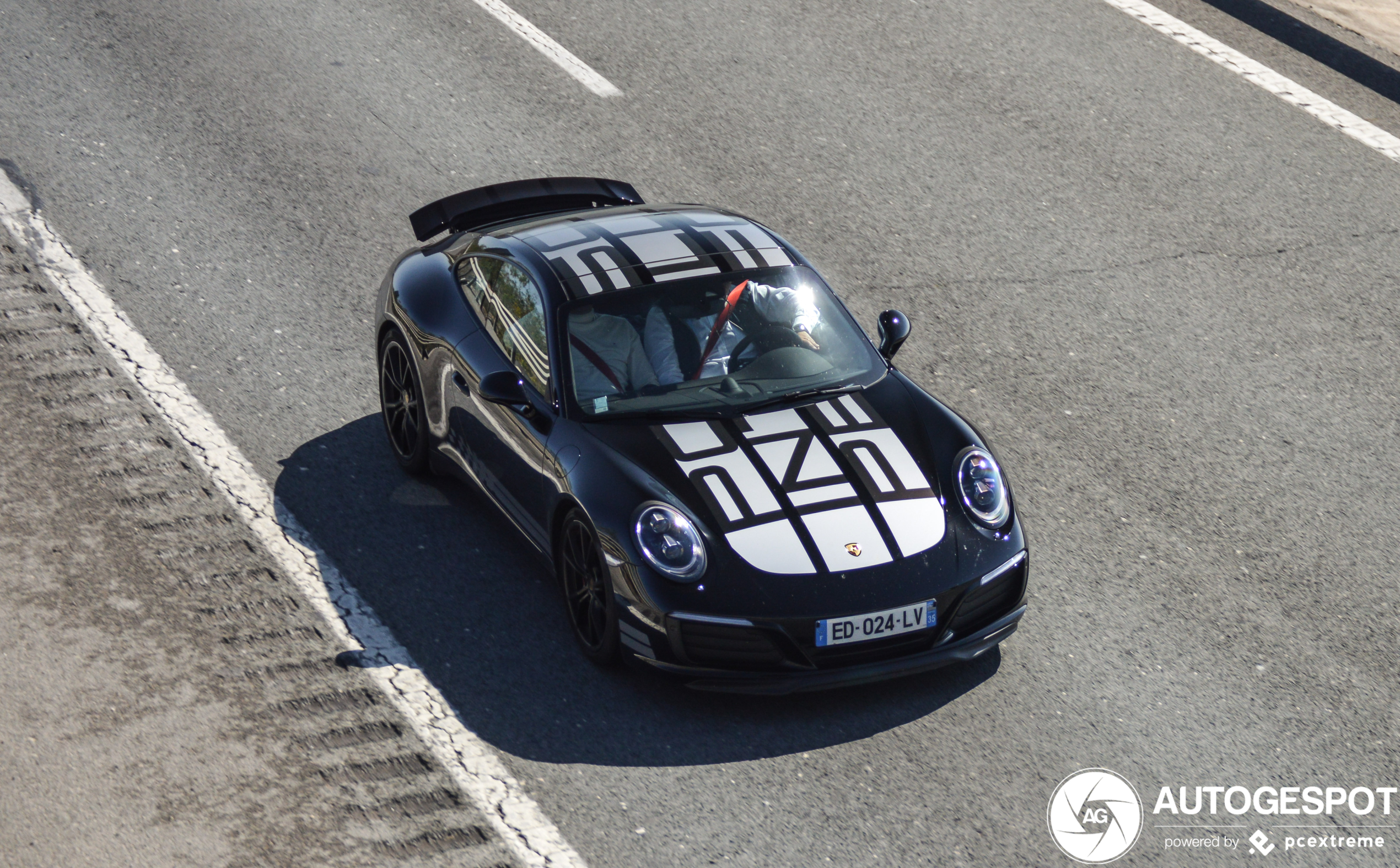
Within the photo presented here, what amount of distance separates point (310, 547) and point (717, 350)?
6.57 feet

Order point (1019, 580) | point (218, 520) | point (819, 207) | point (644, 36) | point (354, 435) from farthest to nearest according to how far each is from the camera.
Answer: point (644, 36), point (819, 207), point (354, 435), point (218, 520), point (1019, 580)

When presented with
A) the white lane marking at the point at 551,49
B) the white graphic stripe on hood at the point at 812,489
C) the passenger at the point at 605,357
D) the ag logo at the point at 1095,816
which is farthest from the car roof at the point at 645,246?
the white lane marking at the point at 551,49

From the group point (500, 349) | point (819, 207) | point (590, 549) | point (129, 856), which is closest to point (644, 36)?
point (819, 207)

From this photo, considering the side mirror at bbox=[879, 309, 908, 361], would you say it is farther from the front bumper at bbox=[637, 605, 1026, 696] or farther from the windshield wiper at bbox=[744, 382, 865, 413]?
the front bumper at bbox=[637, 605, 1026, 696]

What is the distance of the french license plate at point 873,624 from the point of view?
539 centimetres

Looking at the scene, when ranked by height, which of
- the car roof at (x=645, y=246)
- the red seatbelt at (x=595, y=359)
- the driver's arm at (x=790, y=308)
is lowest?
the red seatbelt at (x=595, y=359)

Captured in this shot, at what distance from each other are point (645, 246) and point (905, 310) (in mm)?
2514

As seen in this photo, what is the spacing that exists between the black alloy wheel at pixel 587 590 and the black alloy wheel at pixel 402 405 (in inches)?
52.0

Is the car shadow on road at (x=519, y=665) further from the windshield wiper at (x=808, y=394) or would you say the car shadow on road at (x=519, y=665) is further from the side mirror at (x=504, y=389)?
the windshield wiper at (x=808, y=394)

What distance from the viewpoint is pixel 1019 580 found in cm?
581

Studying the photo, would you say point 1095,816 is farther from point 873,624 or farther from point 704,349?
point 704,349

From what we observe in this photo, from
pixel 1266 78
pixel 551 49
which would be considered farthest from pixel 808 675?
pixel 1266 78

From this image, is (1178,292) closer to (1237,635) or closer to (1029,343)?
(1029,343)

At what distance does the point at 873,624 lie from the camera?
542 centimetres
